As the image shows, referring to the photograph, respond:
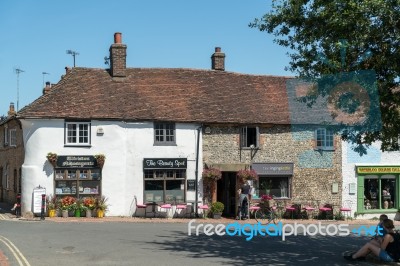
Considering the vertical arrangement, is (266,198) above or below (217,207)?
above

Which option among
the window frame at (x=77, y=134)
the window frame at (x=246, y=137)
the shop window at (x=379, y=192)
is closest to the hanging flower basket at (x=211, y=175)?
the window frame at (x=246, y=137)

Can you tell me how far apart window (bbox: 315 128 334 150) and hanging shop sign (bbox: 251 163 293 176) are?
1939 millimetres

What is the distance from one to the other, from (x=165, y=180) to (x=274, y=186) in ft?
18.4

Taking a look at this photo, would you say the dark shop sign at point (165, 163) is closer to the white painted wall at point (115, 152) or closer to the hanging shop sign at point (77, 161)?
the white painted wall at point (115, 152)

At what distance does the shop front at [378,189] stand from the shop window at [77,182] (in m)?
13.3

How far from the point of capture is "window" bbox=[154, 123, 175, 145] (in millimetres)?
26812

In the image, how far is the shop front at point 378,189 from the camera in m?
28.5

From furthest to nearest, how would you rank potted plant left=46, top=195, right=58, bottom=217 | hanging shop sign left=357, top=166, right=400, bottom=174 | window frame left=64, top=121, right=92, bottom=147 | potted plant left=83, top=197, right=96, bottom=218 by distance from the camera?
hanging shop sign left=357, top=166, right=400, bottom=174 → window frame left=64, top=121, right=92, bottom=147 → potted plant left=83, top=197, right=96, bottom=218 → potted plant left=46, top=195, right=58, bottom=217

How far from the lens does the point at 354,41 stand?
13.5 m

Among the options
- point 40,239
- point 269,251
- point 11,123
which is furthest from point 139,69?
point 269,251

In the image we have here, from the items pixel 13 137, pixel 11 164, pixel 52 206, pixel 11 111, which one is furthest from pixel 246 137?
pixel 11 111

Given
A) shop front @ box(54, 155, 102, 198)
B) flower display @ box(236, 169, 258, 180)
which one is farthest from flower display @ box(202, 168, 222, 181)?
shop front @ box(54, 155, 102, 198)

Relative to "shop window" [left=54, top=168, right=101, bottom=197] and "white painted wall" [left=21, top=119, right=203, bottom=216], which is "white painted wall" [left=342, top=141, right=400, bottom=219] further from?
"shop window" [left=54, top=168, right=101, bottom=197]

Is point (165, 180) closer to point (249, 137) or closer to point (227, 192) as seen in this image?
point (227, 192)
